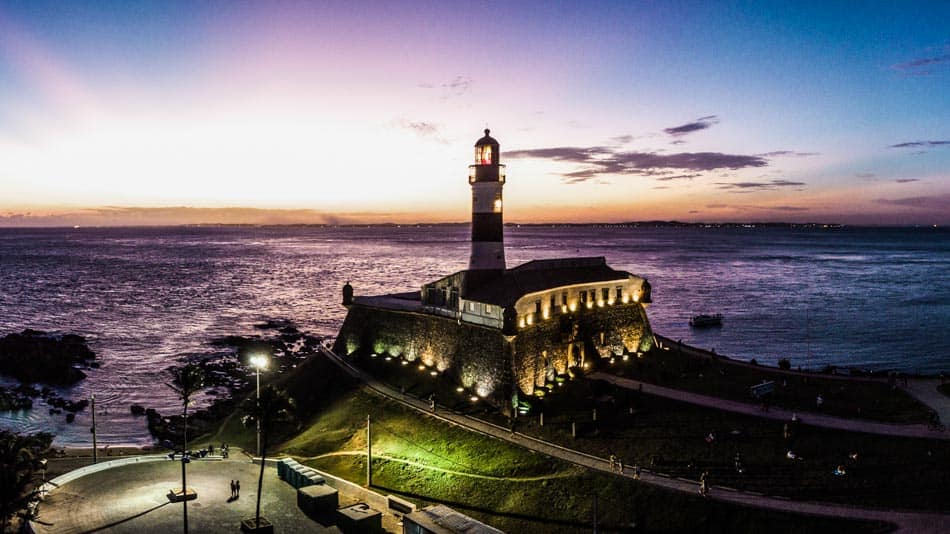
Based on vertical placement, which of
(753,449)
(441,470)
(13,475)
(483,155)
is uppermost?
(483,155)

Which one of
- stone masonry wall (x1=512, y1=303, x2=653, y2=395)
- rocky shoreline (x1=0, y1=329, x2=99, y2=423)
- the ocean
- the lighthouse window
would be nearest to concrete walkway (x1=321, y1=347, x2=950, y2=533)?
stone masonry wall (x1=512, y1=303, x2=653, y2=395)

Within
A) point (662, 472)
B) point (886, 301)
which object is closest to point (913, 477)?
point (662, 472)

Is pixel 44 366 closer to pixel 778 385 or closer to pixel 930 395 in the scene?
pixel 778 385

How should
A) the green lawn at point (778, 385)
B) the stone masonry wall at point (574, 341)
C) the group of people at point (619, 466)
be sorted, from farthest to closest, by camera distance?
the stone masonry wall at point (574, 341) < the green lawn at point (778, 385) < the group of people at point (619, 466)

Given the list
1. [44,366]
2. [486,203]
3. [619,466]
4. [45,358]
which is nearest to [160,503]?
[619,466]

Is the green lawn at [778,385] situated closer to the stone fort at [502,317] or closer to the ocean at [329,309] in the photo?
the stone fort at [502,317]

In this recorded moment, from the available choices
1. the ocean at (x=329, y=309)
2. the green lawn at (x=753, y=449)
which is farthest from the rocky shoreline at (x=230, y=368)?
the green lawn at (x=753, y=449)

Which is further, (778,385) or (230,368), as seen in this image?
(230,368)
